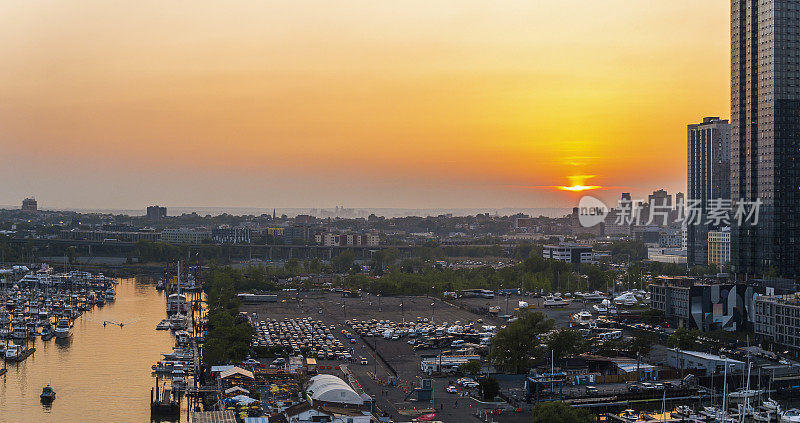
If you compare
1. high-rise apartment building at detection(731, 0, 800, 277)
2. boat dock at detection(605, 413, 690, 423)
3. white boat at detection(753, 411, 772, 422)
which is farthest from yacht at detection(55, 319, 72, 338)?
high-rise apartment building at detection(731, 0, 800, 277)

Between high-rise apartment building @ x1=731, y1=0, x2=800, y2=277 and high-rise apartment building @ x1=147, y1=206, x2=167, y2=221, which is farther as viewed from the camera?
high-rise apartment building @ x1=147, y1=206, x2=167, y2=221

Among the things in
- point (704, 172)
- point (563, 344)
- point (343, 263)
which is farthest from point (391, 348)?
point (704, 172)

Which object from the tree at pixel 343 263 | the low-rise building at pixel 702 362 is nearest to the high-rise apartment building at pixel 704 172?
the tree at pixel 343 263

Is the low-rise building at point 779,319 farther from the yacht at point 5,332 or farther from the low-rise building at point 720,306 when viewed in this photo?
the yacht at point 5,332

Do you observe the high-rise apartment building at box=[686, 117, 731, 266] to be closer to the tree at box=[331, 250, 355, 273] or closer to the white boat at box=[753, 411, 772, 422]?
the tree at box=[331, 250, 355, 273]

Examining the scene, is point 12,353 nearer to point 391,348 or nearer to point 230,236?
point 391,348

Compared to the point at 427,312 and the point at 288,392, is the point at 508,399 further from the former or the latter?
the point at 427,312
